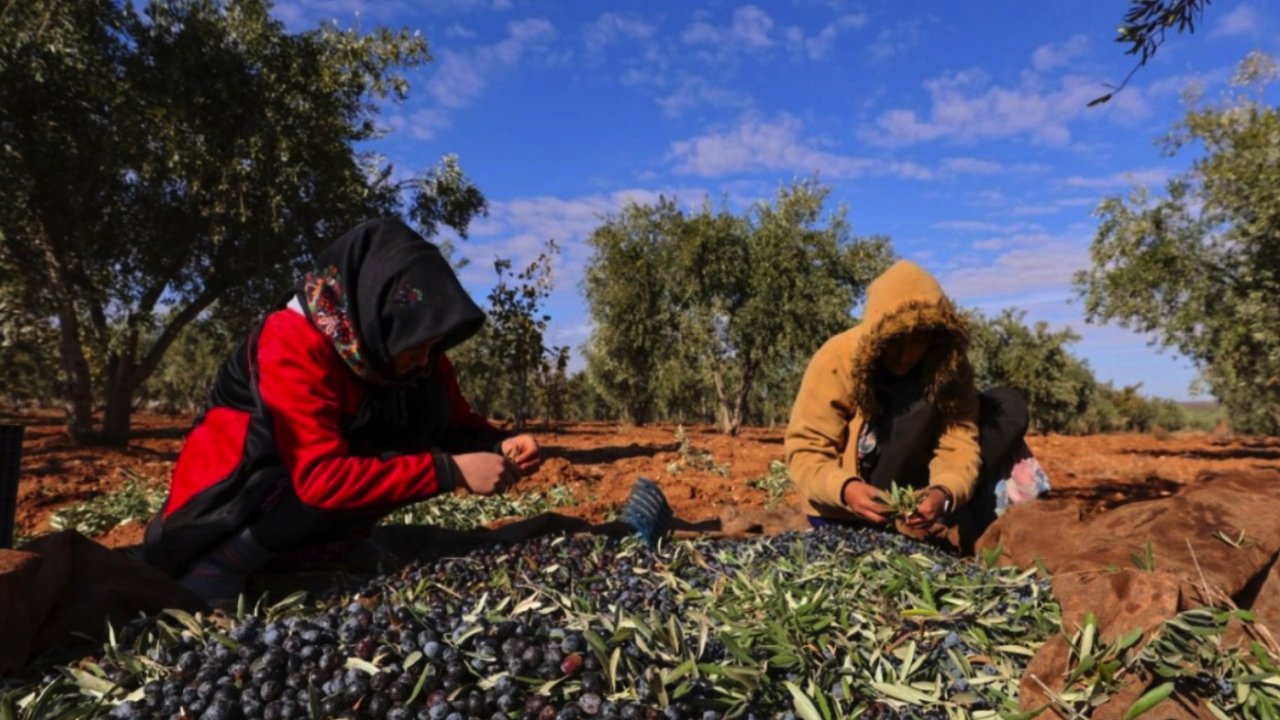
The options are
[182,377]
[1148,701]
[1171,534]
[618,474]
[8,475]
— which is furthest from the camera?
[182,377]

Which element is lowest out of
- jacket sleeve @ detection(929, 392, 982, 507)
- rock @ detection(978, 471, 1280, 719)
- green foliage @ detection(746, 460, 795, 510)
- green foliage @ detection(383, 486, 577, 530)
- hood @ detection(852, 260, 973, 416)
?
green foliage @ detection(746, 460, 795, 510)

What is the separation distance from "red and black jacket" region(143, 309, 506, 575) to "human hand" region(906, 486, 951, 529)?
7.43ft

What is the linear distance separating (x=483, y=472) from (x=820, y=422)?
2163 millimetres

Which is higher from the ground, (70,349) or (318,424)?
(70,349)

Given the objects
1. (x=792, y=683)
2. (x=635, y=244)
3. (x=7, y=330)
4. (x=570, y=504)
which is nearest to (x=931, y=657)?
(x=792, y=683)

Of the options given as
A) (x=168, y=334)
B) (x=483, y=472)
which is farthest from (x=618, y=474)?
(x=168, y=334)

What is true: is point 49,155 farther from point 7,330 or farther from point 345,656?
point 345,656

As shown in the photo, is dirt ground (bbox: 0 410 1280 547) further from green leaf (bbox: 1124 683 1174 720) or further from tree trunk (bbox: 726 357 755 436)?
tree trunk (bbox: 726 357 755 436)

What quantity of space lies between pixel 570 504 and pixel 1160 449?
61.2 ft

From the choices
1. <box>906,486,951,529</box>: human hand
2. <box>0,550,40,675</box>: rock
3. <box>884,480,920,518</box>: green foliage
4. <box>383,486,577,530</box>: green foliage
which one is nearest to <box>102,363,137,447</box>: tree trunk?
<box>383,486,577,530</box>: green foliage

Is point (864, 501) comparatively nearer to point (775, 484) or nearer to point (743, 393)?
point (775, 484)

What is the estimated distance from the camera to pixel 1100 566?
2.63 meters

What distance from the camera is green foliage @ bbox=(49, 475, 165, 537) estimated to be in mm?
6195

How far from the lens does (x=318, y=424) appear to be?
277cm
